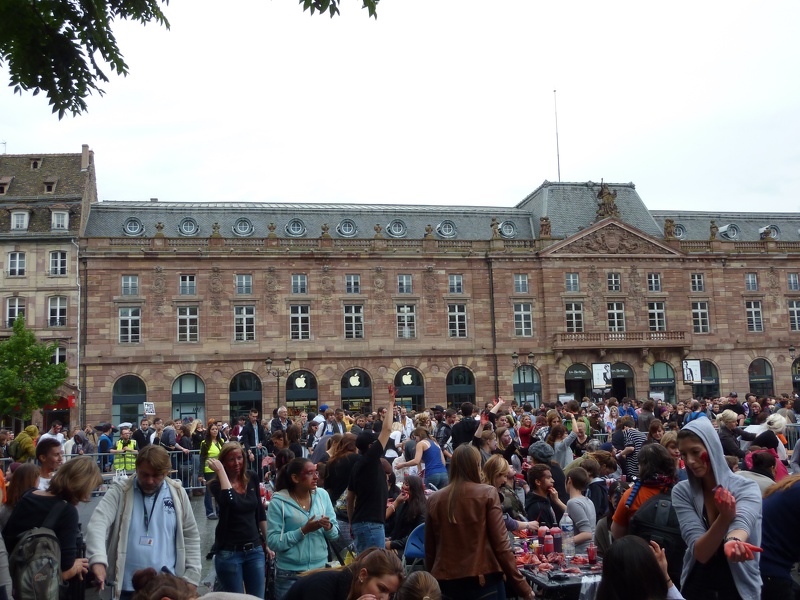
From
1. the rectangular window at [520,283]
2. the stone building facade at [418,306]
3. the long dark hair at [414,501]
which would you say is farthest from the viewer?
the rectangular window at [520,283]

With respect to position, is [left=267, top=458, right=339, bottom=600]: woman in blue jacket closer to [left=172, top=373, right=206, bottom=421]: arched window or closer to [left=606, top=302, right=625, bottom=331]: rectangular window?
[left=172, top=373, right=206, bottom=421]: arched window

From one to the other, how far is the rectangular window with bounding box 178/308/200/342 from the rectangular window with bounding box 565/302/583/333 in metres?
20.1

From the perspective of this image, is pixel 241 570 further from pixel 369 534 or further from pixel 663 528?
pixel 663 528

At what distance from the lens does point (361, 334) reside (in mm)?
42250

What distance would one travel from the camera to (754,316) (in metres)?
46.6

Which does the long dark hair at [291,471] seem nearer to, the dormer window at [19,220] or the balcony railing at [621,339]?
the balcony railing at [621,339]

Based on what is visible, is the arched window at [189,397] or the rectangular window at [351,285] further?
the rectangular window at [351,285]

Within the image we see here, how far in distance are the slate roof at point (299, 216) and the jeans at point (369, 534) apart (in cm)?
3603

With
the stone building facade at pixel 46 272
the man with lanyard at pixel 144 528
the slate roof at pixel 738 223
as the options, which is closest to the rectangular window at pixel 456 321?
the slate roof at pixel 738 223

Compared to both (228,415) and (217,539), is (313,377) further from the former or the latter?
(217,539)

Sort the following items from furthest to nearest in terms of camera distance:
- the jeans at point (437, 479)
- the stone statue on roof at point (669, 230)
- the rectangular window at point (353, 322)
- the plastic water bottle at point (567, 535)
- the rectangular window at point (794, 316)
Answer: the rectangular window at point (794, 316)
the stone statue on roof at point (669, 230)
the rectangular window at point (353, 322)
the jeans at point (437, 479)
the plastic water bottle at point (567, 535)

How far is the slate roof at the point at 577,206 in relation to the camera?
4697 centimetres

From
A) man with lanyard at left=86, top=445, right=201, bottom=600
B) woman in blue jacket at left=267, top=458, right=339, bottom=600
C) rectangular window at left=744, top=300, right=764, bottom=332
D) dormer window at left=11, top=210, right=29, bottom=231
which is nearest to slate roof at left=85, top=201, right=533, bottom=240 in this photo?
dormer window at left=11, top=210, right=29, bottom=231

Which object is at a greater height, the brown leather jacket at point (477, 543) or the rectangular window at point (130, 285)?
the rectangular window at point (130, 285)
